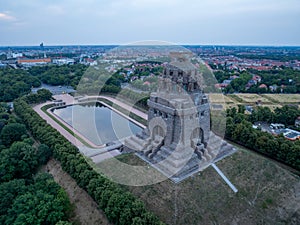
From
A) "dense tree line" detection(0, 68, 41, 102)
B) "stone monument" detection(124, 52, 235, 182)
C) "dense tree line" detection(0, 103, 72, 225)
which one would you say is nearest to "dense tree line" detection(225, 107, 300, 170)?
"stone monument" detection(124, 52, 235, 182)

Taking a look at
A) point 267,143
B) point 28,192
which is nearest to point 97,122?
point 28,192

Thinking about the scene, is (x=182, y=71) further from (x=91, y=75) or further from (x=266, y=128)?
(x=91, y=75)

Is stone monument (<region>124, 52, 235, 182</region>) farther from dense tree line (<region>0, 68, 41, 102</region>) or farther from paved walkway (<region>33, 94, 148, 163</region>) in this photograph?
dense tree line (<region>0, 68, 41, 102</region>)

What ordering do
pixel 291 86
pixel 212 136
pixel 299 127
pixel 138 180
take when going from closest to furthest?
1. pixel 138 180
2. pixel 212 136
3. pixel 299 127
4. pixel 291 86

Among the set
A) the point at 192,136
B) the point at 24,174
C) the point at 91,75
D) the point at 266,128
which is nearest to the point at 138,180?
the point at 192,136

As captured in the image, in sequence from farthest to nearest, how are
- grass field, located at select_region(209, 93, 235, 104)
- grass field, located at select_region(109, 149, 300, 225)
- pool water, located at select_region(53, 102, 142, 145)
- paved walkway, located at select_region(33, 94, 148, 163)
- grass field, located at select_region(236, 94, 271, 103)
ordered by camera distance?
grass field, located at select_region(236, 94, 271, 103) < grass field, located at select_region(209, 93, 235, 104) < pool water, located at select_region(53, 102, 142, 145) < paved walkway, located at select_region(33, 94, 148, 163) < grass field, located at select_region(109, 149, 300, 225)

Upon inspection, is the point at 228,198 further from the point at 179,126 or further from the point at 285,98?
the point at 285,98

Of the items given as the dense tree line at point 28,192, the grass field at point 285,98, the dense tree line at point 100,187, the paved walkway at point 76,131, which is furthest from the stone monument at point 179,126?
the grass field at point 285,98
